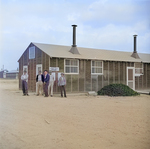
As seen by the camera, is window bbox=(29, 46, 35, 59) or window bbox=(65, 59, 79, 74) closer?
window bbox=(65, 59, 79, 74)

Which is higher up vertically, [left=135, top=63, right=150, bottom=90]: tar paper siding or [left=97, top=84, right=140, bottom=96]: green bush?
[left=135, top=63, right=150, bottom=90]: tar paper siding

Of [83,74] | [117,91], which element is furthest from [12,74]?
[117,91]

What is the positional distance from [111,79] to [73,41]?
14.8ft

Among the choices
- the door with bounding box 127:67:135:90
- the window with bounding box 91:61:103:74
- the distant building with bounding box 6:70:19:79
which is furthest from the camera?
the distant building with bounding box 6:70:19:79

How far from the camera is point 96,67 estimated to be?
60.4 ft

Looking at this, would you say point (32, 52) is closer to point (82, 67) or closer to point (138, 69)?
point (82, 67)

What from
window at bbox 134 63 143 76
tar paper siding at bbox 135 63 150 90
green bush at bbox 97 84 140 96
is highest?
window at bbox 134 63 143 76

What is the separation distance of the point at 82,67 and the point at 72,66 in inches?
35.9

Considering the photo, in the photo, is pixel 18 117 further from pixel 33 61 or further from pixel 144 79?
pixel 144 79

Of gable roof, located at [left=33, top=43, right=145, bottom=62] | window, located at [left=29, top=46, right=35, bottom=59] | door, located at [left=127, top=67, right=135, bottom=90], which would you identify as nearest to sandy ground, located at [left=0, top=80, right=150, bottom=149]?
gable roof, located at [left=33, top=43, right=145, bottom=62]

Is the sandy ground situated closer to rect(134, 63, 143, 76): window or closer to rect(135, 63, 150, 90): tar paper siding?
rect(135, 63, 150, 90): tar paper siding

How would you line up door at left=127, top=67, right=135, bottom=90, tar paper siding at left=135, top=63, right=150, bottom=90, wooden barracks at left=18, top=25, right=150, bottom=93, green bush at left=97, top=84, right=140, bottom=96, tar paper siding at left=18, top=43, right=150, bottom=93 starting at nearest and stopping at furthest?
green bush at left=97, top=84, right=140, bottom=96 → tar paper siding at left=18, top=43, right=150, bottom=93 → wooden barracks at left=18, top=25, right=150, bottom=93 → door at left=127, top=67, right=135, bottom=90 → tar paper siding at left=135, top=63, right=150, bottom=90

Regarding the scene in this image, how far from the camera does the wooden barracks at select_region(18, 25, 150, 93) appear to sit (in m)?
16.5

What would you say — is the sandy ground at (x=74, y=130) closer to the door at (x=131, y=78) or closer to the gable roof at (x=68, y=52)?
the gable roof at (x=68, y=52)
